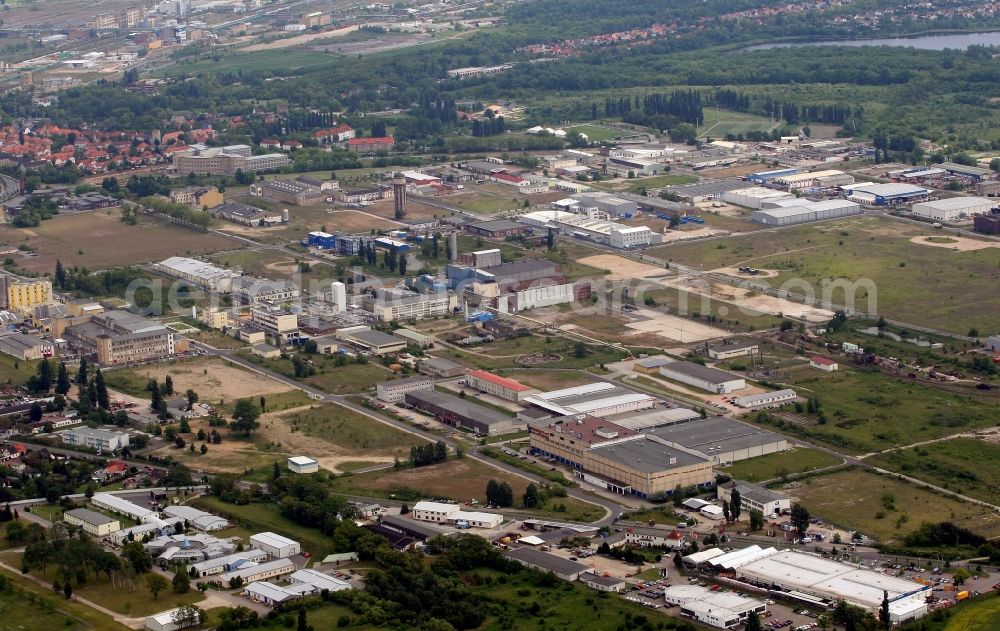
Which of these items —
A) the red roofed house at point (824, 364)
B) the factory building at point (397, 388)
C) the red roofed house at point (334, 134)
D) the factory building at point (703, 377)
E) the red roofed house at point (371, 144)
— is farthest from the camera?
the red roofed house at point (334, 134)

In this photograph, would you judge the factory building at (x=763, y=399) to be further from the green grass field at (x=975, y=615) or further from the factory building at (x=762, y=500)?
the green grass field at (x=975, y=615)

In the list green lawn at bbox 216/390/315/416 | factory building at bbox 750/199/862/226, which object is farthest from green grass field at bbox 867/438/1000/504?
factory building at bbox 750/199/862/226

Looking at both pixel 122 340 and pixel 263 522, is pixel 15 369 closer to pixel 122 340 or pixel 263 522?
pixel 122 340

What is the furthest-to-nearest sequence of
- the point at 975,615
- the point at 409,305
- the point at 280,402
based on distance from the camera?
the point at 409,305 → the point at 280,402 → the point at 975,615

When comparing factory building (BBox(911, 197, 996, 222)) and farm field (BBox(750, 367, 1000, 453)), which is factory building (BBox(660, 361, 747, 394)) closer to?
farm field (BBox(750, 367, 1000, 453))

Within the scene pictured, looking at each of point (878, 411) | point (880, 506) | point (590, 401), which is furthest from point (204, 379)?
point (880, 506)

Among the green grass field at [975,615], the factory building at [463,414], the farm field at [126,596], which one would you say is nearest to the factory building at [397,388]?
the factory building at [463,414]

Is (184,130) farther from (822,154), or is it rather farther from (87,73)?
(822,154)
